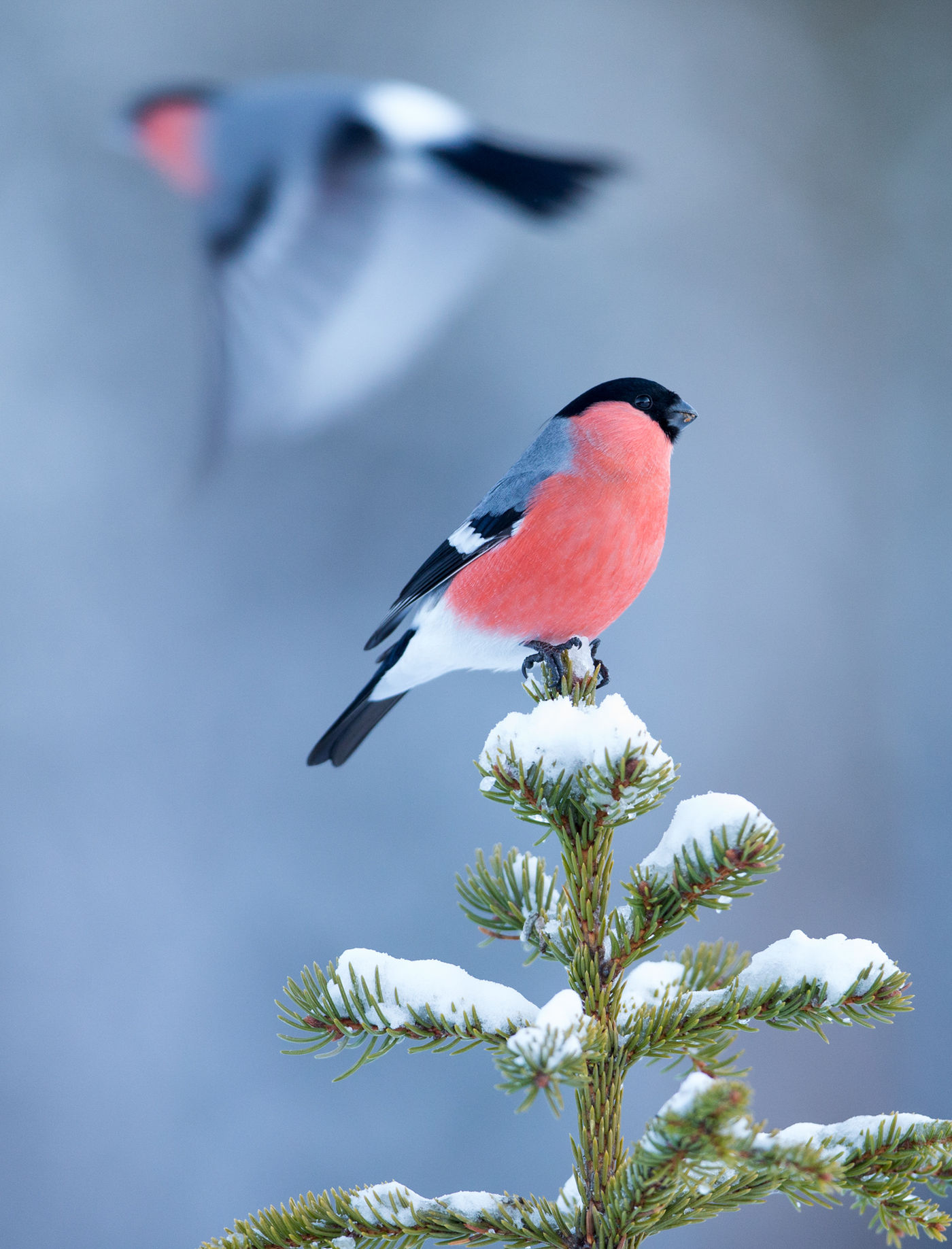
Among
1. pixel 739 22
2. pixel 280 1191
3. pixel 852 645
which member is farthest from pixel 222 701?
pixel 739 22

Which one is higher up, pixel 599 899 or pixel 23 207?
pixel 23 207

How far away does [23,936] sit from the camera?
1.11 metres

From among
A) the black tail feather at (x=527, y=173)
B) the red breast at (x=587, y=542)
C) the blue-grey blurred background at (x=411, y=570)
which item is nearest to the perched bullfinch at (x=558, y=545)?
the red breast at (x=587, y=542)

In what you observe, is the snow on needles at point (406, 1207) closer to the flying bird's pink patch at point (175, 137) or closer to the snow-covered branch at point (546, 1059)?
the snow-covered branch at point (546, 1059)

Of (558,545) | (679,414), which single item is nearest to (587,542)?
(558,545)

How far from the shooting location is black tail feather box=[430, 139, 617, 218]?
1.22 metres

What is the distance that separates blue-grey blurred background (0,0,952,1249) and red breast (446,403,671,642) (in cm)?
54

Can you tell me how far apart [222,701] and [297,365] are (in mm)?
434

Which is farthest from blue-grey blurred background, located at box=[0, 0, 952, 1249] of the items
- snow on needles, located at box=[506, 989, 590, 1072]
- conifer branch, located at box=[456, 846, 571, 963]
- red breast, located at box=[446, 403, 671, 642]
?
snow on needles, located at box=[506, 989, 590, 1072]

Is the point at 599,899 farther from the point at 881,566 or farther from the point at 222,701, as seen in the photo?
the point at 881,566

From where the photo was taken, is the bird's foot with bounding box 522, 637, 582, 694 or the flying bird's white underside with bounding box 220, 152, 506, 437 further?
the flying bird's white underside with bounding box 220, 152, 506, 437

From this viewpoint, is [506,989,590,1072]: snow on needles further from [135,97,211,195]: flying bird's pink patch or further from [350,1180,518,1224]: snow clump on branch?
[135,97,211,195]: flying bird's pink patch

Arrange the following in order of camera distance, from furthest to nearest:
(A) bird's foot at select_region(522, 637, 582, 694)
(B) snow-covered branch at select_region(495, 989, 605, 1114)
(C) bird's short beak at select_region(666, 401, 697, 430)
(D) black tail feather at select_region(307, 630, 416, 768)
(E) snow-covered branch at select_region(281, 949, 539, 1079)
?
(D) black tail feather at select_region(307, 630, 416, 768) → (C) bird's short beak at select_region(666, 401, 697, 430) → (A) bird's foot at select_region(522, 637, 582, 694) → (E) snow-covered branch at select_region(281, 949, 539, 1079) → (B) snow-covered branch at select_region(495, 989, 605, 1114)

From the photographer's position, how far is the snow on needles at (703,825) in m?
0.41
